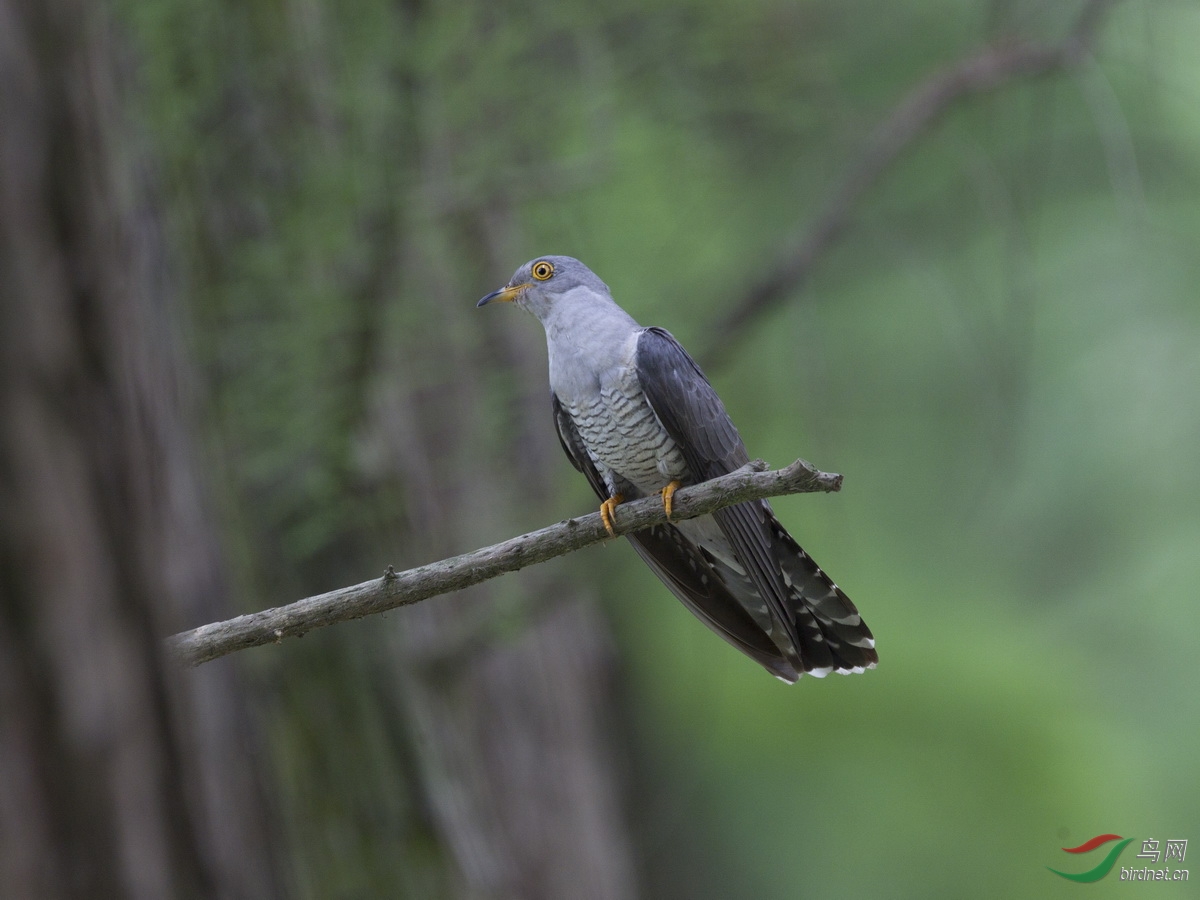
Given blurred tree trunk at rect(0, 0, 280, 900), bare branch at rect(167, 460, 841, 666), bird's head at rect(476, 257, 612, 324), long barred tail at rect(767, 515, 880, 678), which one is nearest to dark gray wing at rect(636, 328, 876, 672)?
long barred tail at rect(767, 515, 880, 678)

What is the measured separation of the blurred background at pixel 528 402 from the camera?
1133 millimetres

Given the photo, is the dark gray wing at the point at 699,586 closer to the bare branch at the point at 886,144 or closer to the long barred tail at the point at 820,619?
the long barred tail at the point at 820,619

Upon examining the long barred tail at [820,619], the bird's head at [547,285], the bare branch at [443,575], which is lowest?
the long barred tail at [820,619]

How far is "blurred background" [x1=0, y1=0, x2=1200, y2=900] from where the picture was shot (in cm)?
113

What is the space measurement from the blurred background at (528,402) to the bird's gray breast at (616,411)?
1.78ft

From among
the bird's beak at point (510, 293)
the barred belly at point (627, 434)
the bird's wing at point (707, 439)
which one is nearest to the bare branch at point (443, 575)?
the bird's wing at point (707, 439)

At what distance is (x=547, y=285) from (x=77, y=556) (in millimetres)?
2991

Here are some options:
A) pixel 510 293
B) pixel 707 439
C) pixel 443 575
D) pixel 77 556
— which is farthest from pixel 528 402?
pixel 77 556

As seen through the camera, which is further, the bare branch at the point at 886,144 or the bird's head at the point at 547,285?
the bird's head at the point at 547,285

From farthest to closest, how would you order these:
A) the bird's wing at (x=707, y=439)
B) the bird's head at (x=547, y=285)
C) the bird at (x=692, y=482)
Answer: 1. the bird's head at (x=547, y=285)
2. the bird at (x=692, y=482)
3. the bird's wing at (x=707, y=439)

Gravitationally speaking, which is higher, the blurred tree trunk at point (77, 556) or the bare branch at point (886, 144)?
the bare branch at point (886, 144)

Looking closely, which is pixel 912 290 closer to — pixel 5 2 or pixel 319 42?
pixel 319 42

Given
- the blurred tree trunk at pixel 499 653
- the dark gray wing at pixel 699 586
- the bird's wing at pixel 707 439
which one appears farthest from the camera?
the blurred tree trunk at pixel 499 653

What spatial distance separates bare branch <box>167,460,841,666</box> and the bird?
712 mm
